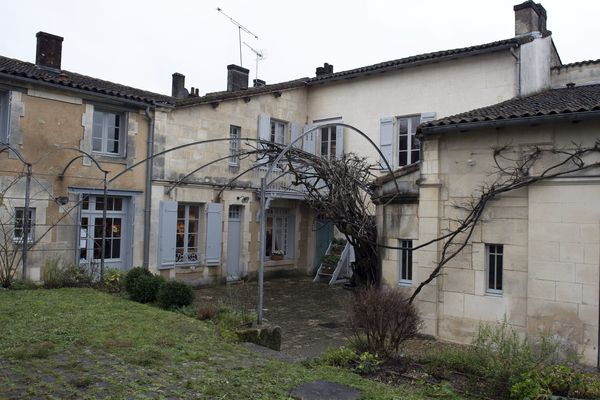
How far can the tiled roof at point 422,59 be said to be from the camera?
1266 cm

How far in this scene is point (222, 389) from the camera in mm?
4766

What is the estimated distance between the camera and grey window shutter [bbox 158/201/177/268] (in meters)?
13.3

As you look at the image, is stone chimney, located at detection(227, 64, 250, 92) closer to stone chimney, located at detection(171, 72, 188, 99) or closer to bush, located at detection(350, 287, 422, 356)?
stone chimney, located at detection(171, 72, 188, 99)

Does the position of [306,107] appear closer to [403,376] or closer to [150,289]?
[150,289]

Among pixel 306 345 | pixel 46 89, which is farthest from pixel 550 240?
pixel 46 89

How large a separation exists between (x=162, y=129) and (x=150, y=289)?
5.34 meters

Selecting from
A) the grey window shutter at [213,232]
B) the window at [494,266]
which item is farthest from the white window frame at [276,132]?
the window at [494,266]

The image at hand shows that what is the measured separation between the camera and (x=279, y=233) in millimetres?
17266

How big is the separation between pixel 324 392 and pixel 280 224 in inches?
495

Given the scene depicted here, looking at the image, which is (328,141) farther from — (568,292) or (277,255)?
(568,292)

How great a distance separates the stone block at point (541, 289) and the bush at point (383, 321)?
2560mm

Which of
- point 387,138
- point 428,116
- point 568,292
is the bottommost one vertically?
point 568,292

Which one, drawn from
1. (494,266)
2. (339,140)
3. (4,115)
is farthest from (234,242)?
(494,266)

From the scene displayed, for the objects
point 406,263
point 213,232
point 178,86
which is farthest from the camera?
point 178,86
